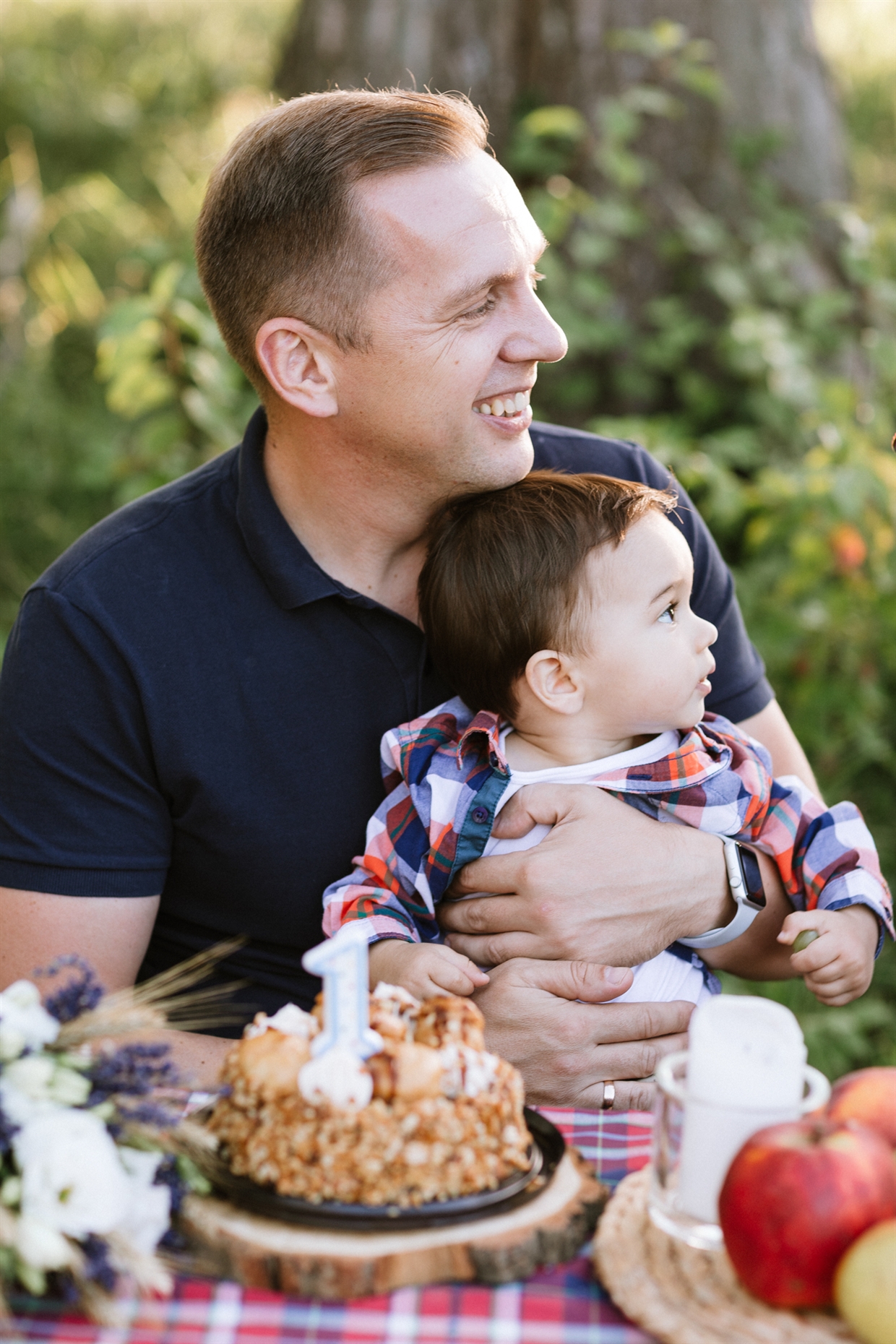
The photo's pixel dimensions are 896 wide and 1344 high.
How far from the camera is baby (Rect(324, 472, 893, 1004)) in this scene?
182cm

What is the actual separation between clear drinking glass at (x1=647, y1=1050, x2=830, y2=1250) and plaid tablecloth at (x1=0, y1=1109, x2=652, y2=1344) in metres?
0.09

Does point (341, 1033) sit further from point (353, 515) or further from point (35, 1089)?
point (353, 515)

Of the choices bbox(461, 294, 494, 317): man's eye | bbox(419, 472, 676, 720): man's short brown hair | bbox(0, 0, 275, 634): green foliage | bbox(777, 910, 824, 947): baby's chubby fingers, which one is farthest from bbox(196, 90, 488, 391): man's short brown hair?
bbox(777, 910, 824, 947): baby's chubby fingers

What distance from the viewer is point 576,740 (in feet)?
6.32

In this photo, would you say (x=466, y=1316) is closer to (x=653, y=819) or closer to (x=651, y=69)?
(x=653, y=819)

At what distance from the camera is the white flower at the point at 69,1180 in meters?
1.09

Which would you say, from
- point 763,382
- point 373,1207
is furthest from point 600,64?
point 373,1207

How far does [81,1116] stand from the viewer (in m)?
1.14

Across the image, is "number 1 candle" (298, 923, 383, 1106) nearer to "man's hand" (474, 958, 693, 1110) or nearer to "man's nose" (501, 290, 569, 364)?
"man's hand" (474, 958, 693, 1110)

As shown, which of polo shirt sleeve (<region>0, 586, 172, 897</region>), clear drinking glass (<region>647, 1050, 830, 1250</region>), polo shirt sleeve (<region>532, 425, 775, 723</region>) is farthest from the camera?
polo shirt sleeve (<region>532, 425, 775, 723</region>)

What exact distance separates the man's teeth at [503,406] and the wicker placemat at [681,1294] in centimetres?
120

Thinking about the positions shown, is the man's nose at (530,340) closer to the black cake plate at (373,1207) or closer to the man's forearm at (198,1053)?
the man's forearm at (198,1053)

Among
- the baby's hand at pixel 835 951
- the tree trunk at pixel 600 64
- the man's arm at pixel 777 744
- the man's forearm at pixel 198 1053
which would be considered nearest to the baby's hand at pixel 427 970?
the man's forearm at pixel 198 1053

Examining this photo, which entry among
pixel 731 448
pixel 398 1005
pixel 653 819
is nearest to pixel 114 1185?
pixel 398 1005
